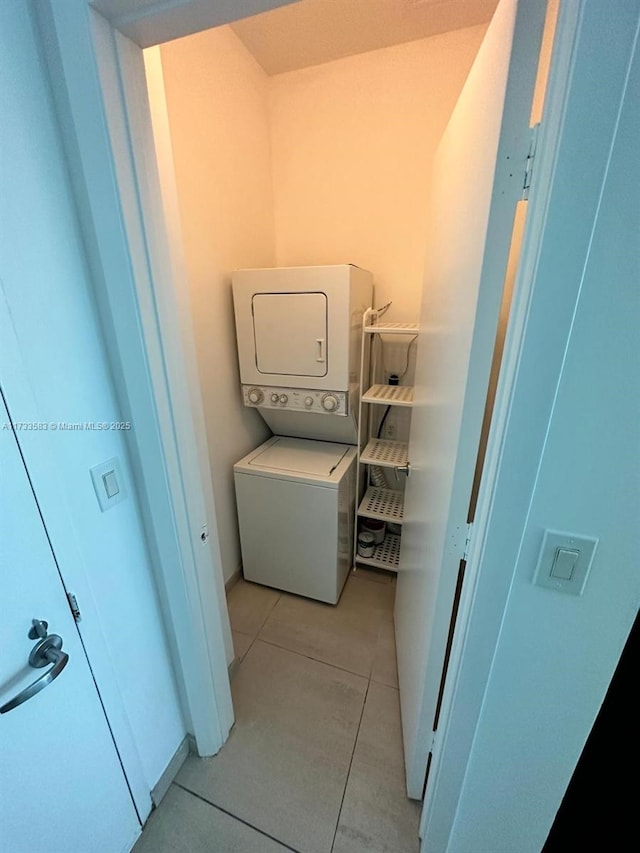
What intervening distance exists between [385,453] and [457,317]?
4.22ft

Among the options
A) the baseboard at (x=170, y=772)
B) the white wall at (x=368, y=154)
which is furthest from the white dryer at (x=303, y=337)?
the baseboard at (x=170, y=772)

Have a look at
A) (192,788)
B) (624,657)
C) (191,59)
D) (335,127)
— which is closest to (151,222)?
(191,59)

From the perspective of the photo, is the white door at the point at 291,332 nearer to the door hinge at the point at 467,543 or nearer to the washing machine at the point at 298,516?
the washing machine at the point at 298,516

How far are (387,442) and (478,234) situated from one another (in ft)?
5.33

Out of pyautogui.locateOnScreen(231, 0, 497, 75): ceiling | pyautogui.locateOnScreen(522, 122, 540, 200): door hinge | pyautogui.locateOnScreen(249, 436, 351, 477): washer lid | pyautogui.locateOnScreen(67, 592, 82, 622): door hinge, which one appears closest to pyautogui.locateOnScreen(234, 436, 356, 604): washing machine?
pyautogui.locateOnScreen(249, 436, 351, 477): washer lid

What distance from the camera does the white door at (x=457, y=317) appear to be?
568 millimetres

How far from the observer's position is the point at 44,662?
0.72 meters

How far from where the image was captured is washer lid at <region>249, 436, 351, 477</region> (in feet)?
6.05

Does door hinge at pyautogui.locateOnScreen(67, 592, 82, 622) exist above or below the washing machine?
above

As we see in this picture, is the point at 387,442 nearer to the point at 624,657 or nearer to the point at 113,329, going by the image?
the point at 624,657

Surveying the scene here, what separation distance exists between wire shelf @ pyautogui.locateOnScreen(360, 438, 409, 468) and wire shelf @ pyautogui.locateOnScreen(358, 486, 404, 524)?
A: 27 cm

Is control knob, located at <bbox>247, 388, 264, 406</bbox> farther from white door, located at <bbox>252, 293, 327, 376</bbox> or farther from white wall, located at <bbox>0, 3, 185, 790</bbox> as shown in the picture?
white wall, located at <bbox>0, 3, 185, 790</bbox>

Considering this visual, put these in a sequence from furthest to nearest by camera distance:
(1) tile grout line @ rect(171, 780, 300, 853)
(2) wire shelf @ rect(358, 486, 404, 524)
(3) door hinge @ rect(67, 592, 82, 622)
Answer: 1. (2) wire shelf @ rect(358, 486, 404, 524)
2. (1) tile grout line @ rect(171, 780, 300, 853)
3. (3) door hinge @ rect(67, 592, 82, 622)

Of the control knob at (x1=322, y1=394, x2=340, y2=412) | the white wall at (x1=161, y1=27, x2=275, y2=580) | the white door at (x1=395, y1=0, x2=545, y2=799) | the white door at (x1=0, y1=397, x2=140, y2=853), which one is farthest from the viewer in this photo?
the control knob at (x1=322, y1=394, x2=340, y2=412)
